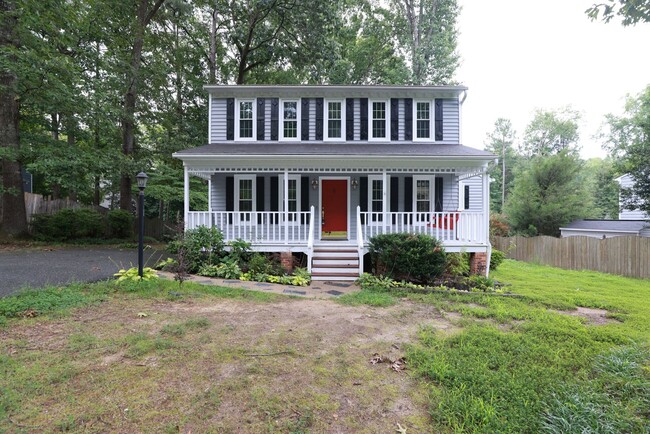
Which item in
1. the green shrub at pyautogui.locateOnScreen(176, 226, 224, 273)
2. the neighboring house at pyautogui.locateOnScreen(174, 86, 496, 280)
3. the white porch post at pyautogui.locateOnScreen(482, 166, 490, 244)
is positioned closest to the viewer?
the green shrub at pyautogui.locateOnScreen(176, 226, 224, 273)

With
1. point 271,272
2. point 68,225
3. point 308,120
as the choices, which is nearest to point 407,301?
point 271,272

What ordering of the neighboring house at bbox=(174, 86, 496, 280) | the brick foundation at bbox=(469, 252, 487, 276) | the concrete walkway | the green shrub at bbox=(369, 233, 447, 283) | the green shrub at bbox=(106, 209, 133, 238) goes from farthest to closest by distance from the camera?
the green shrub at bbox=(106, 209, 133, 238) < the neighboring house at bbox=(174, 86, 496, 280) < the brick foundation at bbox=(469, 252, 487, 276) < the green shrub at bbox=(369, 233, 447, 283) < the concrete walkway

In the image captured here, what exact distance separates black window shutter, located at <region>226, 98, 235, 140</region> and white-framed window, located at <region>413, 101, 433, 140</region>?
6888 millimetres

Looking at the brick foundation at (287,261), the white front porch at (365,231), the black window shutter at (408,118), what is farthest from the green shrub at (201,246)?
Answer: the black window shutter at (408,118)

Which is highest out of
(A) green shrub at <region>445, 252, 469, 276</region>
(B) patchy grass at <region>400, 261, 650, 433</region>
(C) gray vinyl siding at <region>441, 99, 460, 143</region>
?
(C) gray vinyl siding at <region>441, 99, 460, 143</region>

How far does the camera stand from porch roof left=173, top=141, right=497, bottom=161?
8828 millimetres

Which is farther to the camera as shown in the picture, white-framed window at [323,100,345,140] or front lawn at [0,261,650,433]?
white-framed window at [323,100,345,140]

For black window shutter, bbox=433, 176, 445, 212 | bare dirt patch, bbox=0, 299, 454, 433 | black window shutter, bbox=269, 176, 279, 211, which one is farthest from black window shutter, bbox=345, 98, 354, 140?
bare dirt patch, bbox=0, 299, 454, 433

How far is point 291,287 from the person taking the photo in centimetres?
696

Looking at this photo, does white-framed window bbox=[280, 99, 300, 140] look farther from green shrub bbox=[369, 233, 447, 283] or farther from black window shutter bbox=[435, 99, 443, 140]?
green shrub bbox=[369, 233, 447, 283]

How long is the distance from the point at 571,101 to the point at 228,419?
44.5 m

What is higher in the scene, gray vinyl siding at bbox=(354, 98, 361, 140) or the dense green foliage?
gray vinyl siding at bbox=(354, 98, 361, 140)

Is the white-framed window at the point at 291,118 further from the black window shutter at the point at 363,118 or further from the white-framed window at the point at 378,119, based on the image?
the white-framed window at the point at 378,119

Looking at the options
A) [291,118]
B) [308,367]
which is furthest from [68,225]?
[308,367]
